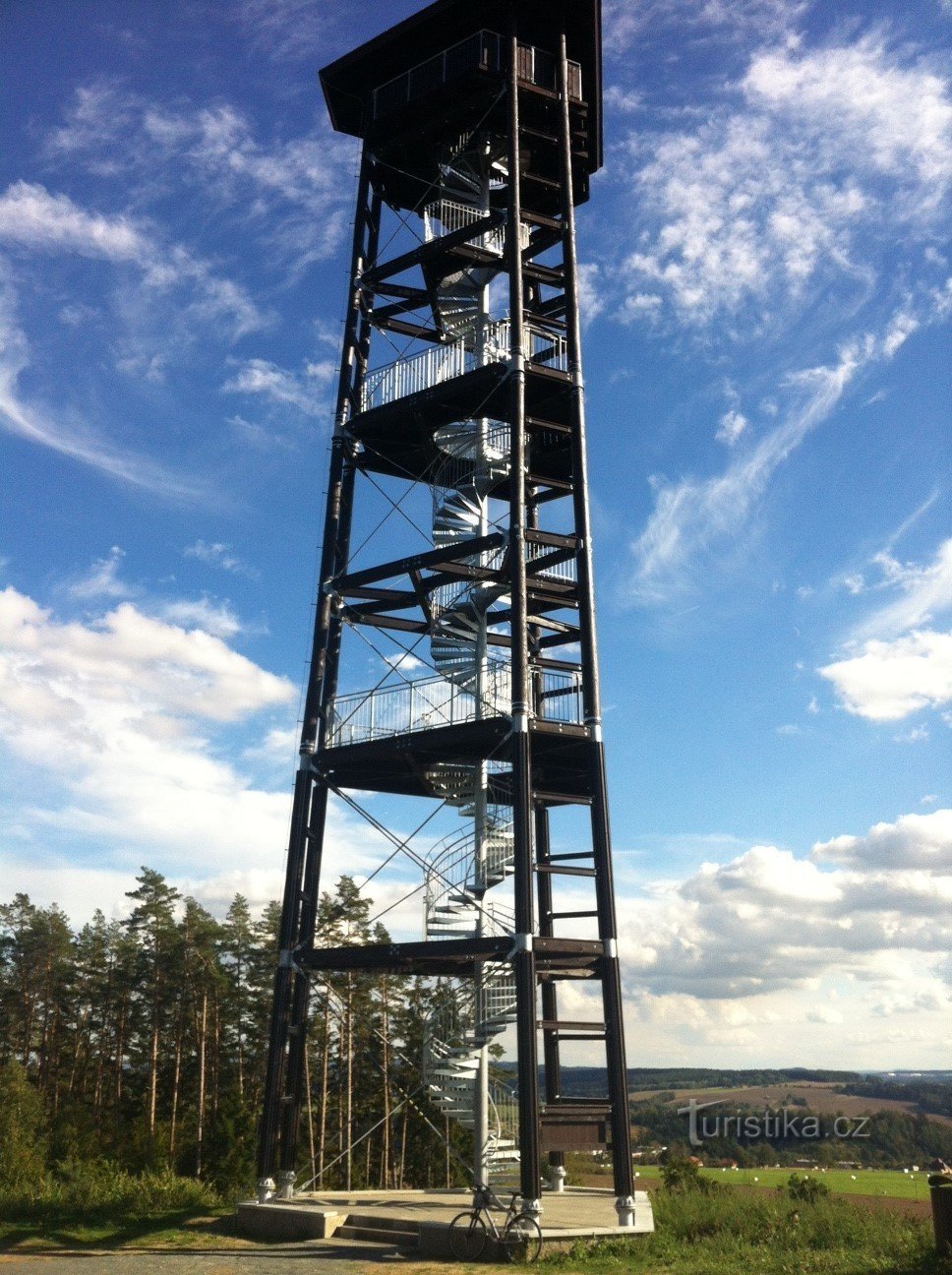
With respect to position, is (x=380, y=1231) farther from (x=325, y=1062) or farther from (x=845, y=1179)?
(x=325, y=1062)

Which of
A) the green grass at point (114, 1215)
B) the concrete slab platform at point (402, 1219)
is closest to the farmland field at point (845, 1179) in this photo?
the concrete slab platform at point (402, 1219)

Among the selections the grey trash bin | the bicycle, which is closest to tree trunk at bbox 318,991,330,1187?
the bicycle

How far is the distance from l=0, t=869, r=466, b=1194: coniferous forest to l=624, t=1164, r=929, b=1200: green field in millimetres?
18215

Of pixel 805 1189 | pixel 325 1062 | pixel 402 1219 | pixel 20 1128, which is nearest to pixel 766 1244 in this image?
pixel 805 1189

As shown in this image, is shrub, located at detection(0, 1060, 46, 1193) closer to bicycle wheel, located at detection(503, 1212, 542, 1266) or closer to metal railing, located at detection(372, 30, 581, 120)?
bicycle wheel, located at detection(503, 1212, 542, 1266)

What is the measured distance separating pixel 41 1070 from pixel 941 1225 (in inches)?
1618

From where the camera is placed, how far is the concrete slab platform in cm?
1454

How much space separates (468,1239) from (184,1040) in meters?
31.4

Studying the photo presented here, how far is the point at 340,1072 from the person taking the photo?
4144 cm

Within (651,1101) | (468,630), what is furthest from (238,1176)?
(468,630)

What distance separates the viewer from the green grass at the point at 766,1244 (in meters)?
11.8

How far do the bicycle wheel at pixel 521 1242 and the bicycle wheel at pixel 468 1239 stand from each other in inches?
13.0

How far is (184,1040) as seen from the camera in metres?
42.3

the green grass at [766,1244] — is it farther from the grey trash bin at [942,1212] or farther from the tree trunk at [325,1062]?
the tree trunk at [325,1062]
